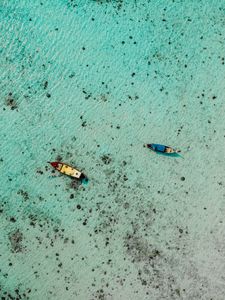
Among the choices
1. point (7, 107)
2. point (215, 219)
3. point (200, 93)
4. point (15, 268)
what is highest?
point (200, 93)

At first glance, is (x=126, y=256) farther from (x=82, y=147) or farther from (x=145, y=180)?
(x=82, y=147)

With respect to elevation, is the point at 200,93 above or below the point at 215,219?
above

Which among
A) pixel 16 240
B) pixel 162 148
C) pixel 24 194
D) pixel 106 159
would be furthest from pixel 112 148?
pixel 16 240

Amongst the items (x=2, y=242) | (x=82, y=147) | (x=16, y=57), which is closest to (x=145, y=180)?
(x=82, y=147)

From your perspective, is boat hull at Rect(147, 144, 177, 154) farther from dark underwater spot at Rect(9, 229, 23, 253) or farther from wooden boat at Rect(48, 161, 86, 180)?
dark underwater spot at Rect(9, 229, 23, 253)

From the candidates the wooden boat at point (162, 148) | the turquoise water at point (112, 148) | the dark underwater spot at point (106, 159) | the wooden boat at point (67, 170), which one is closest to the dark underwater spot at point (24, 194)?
the turquoise water at point (112, 148)

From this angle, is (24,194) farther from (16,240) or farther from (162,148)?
(162,148)
